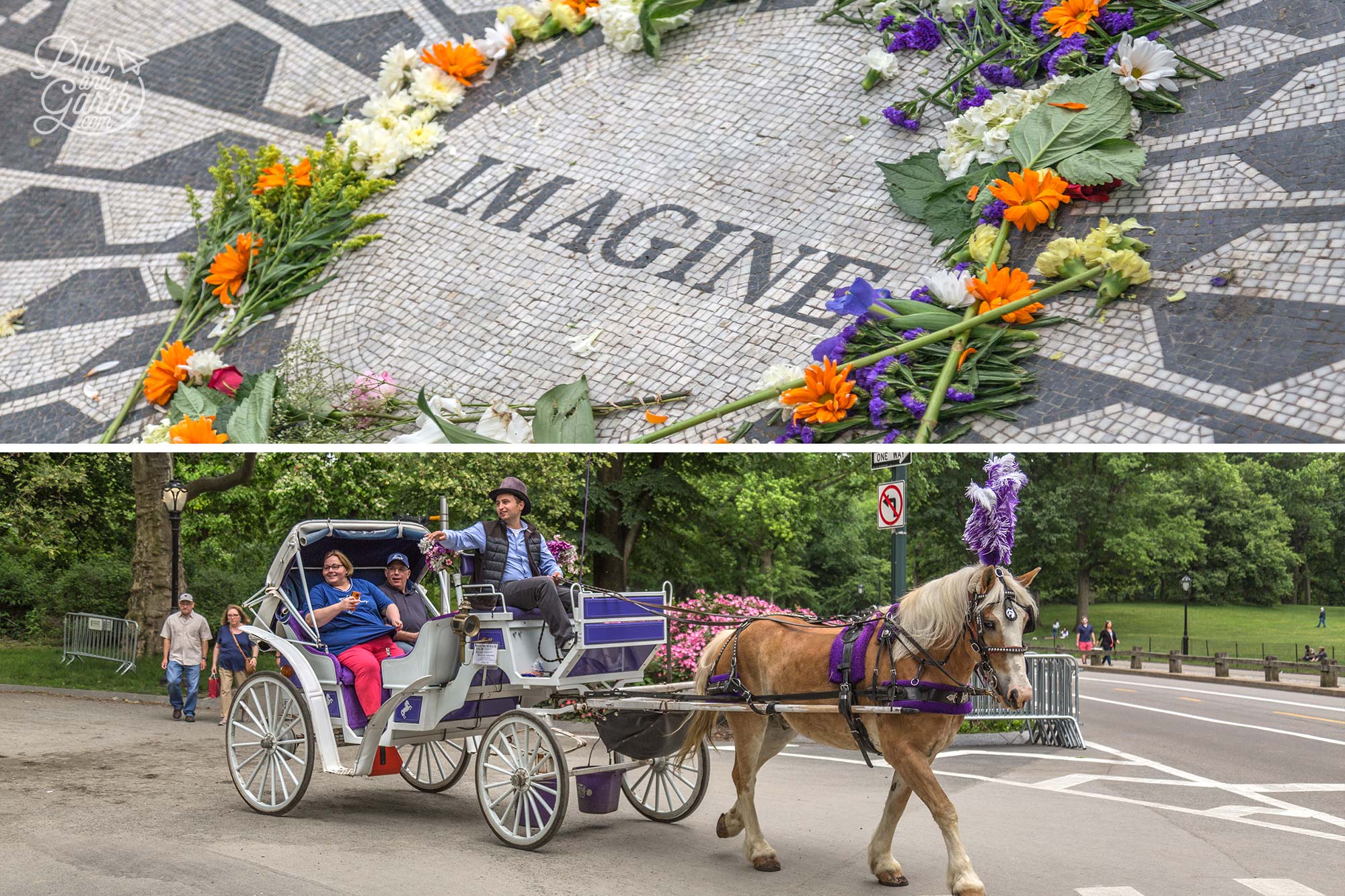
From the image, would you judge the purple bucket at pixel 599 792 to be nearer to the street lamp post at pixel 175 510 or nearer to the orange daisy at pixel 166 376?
the orange daisy at pixel 166 376

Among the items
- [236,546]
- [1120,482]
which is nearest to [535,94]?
[1120,482]

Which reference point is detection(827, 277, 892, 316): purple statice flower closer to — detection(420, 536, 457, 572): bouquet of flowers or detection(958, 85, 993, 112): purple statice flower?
detection(958, 85, 993, 112): purple statice flower

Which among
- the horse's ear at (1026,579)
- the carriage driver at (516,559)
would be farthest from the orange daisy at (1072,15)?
the carriage driver at (516,559)

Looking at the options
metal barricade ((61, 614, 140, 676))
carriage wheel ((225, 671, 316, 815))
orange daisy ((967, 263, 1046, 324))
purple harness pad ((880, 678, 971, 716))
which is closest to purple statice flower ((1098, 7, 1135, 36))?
orange daisy ((967, 263, 1046, 324))

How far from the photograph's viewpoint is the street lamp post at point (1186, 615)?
455 inches

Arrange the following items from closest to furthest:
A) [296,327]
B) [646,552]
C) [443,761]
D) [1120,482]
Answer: [296,327], [443,761], [1120,482], [646,552]

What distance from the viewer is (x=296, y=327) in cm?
663

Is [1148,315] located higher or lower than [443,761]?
higher

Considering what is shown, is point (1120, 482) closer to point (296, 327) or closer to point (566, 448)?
point (566, 448)

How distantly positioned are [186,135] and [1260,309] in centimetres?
720

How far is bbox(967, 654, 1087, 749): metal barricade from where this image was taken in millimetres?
9781

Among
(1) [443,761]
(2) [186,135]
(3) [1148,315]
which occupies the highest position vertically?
(2) [186,135]

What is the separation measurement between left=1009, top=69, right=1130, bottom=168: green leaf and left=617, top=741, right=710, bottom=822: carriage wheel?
367 cm

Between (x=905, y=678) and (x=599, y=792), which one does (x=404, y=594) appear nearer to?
(x=599, y=792)
